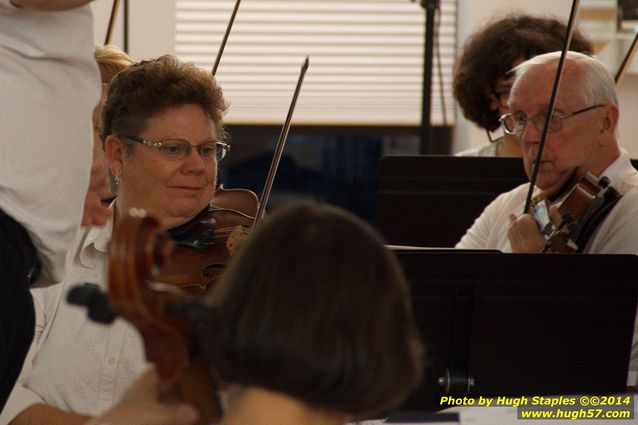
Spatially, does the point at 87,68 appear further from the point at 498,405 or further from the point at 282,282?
the point at 498,405

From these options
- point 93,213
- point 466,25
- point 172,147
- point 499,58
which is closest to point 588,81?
point 499,58

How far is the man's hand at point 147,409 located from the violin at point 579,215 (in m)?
1.47

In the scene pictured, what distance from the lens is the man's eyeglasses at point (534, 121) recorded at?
8.04 feet

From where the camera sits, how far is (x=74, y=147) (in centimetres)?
129

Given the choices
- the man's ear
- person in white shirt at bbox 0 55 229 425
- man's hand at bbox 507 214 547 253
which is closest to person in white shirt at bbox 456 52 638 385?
man's hand at bbox 507 214 547 253

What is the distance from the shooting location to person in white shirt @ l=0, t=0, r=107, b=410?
4.09 ft

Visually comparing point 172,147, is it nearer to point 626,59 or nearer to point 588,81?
point 588,81

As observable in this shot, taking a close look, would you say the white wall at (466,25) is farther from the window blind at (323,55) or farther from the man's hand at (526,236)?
the man's hand at (526,236)

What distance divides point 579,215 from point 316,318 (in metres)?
1.52

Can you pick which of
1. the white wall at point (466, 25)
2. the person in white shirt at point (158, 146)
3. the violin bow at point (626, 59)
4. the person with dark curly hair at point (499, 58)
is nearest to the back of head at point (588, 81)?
the violin bow at point (626, 59)

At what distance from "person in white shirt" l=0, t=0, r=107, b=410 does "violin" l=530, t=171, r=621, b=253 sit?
1.18m

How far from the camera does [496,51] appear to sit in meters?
3.13

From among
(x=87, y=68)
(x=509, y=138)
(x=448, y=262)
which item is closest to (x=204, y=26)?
(x=509, y=138)

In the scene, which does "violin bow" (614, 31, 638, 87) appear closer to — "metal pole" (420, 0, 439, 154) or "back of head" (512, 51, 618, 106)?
"back of head" (512, 51, 618, 106)
